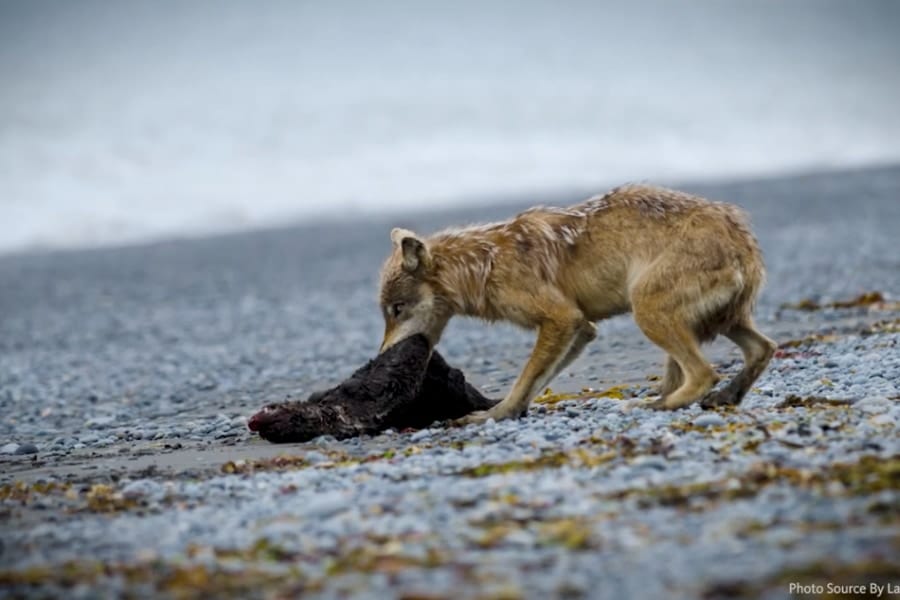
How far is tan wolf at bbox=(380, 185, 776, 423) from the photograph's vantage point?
28.9ft

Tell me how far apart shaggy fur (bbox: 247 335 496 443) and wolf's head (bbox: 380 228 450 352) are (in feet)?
0.67

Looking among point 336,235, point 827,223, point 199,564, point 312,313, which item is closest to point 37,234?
point 336,235

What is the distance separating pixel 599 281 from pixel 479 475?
121 inches

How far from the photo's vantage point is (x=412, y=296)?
9719 mm

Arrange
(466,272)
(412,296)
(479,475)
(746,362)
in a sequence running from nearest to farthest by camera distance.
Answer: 1. (479,475)
2. (746,362)
3. (466,272)
4. (412,296)

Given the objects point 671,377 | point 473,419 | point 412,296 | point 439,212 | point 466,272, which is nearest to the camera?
A: point 473,419

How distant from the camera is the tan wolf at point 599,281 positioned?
881 centimetres

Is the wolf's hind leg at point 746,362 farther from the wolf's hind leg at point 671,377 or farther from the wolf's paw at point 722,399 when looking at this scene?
the wolf's hind leg at point 671,377

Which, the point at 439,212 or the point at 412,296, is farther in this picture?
the point at 439,212

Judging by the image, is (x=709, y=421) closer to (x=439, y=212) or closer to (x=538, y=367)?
(x=538, y=367)

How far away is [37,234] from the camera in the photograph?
37.3 metres

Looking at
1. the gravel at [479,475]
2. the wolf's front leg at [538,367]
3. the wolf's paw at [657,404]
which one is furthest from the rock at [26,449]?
the wolf's paw at [657,404]

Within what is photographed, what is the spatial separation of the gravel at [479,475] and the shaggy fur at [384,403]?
205 mm

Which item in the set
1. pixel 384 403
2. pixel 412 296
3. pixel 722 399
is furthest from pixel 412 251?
pixel 722 399
